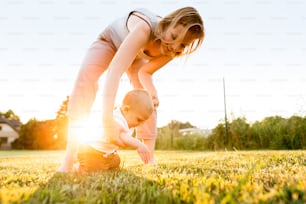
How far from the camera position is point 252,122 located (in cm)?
1248

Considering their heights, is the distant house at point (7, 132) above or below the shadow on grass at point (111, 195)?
above

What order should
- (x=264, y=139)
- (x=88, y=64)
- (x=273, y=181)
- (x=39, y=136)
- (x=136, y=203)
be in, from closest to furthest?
(x=136, y=203) → (x=273, y=181) → (x=88, y=64) → (x=264, y=139) → (x=39, y=136)

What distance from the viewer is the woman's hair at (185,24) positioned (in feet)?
7.16

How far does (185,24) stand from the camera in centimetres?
219

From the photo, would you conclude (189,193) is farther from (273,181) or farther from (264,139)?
(264,139)

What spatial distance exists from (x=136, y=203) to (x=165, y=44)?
1.37 meters

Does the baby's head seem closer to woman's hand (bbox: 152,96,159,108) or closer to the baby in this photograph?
the baby

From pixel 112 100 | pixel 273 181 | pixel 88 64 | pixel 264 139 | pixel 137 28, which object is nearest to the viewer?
pixel 273 181

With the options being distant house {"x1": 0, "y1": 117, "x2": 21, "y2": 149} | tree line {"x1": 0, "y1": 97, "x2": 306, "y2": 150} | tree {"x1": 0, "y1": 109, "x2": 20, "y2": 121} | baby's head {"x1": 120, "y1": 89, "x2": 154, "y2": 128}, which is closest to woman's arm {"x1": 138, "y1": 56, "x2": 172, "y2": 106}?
baby's head {"x1": 120, "y1": 89, "x2": 154, "y2": 128}

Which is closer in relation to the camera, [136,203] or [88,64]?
[136,203]

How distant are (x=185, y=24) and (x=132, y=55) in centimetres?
44

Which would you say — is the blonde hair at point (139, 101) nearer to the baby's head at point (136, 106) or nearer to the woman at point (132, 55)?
the baby's head at point (136, 106)

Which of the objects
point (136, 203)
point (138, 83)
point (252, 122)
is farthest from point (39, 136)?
point (136, 203)

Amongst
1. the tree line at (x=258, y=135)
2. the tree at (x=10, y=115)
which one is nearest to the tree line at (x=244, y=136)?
the tree line at (x=258, y=135)
